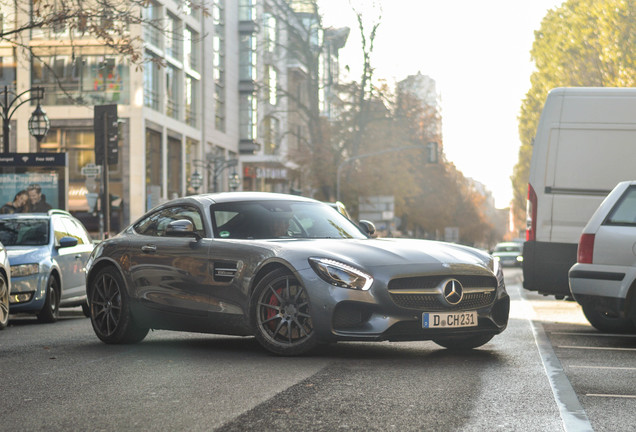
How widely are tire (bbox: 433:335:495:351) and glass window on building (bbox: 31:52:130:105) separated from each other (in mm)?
36290

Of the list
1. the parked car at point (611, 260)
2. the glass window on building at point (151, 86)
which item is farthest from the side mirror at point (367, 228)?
the glass window on building at point (151, 86)

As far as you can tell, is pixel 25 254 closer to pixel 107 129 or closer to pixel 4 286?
pixel 4 286

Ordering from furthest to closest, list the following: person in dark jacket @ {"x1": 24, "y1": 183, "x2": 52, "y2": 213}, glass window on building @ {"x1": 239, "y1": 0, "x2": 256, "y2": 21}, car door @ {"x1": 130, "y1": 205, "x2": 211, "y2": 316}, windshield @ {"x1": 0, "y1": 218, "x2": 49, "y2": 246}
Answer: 1. glass window on building @ {"x1": 239, "y1": 0, "x2": 256, "y2": 21}
2. person in dark jacket @ {"x1": 24, "y1": 183, "x2": 52, "y2": 213}
3. windshield @ {"x1": 0, "y1": 218, "x2": 49, "y2": 246}
4. car door @ {"x1": 130, "y1": 205, "x2": 211, "y2": 316}

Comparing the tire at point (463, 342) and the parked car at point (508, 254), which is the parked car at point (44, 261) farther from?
the parked car at point (508, 254)

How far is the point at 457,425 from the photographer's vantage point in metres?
5.80

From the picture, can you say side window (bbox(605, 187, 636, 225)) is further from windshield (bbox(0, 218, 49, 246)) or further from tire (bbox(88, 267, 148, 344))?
windshield (bbox(0, 218, 49, 246))

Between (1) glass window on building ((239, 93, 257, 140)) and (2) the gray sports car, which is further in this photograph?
(1) glass window on building ((239, 93, 257, 140))

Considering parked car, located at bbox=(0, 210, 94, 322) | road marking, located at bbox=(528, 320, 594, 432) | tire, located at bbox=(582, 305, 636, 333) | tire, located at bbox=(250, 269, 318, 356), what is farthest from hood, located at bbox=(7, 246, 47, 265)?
road marking, located at bbox=(528, 320, 594, 432)

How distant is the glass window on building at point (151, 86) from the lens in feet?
150

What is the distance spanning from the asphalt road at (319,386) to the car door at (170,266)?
42cm

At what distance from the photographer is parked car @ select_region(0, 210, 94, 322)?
48.2 ft

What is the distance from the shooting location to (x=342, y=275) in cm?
870

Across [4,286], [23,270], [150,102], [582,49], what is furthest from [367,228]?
[150,102]

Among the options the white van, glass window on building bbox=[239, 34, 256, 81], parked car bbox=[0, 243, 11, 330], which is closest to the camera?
parked car bbox=[0, 243, 11, 330]
